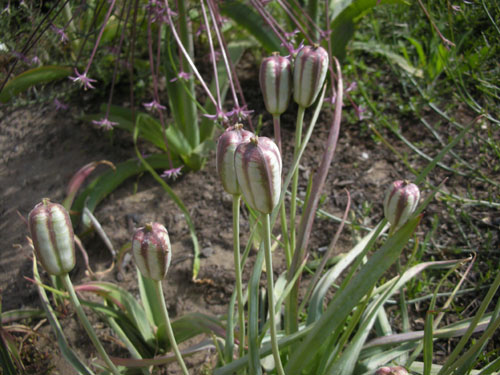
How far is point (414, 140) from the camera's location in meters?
2.06

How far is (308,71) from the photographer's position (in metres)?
0.89

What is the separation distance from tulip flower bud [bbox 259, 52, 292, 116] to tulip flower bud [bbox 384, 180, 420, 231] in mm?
274

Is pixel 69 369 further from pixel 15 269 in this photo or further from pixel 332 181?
pixel 332 181

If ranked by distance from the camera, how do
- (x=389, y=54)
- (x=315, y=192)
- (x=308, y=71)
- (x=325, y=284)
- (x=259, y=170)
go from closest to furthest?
1. (x=259, y=170)
2. (x=308, y=71)
3. (x=315, y=192)
4. (x=325, y=284)
5. (x=389, y=54)

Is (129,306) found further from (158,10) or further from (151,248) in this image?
(158,10)

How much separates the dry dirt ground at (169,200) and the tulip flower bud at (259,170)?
90cm

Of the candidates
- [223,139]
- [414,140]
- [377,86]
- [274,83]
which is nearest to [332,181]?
[414,140]

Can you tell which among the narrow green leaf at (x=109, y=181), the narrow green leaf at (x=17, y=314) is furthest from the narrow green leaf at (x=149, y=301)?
the narrow green leaf at (x=109, y=181)

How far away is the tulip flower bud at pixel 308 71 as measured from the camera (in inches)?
34.6

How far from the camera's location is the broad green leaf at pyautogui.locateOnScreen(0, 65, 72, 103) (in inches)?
75.0

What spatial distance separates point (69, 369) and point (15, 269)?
1.81 ft

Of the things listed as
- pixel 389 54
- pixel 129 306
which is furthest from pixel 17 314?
pixel 389 54

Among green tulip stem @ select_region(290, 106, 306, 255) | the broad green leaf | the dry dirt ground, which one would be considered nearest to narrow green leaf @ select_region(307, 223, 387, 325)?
green tulip stem @ select_region(290, 106, 306, 255)

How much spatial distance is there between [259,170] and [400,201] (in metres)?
0.33
